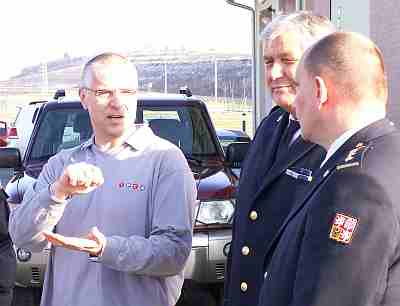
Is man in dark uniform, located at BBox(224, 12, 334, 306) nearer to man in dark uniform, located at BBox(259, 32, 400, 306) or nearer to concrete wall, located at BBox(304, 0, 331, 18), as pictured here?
man in dark uniform, located at BBox(259, 32, 400, 306)

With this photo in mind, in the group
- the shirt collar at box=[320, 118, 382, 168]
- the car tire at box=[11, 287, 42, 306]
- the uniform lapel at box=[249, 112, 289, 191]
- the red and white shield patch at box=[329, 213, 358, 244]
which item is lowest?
the car tire at box=[11, 287, 42, 306]

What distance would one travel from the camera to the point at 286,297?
184cm

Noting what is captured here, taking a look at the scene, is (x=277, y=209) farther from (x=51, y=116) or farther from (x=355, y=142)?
(x=51, y=116)

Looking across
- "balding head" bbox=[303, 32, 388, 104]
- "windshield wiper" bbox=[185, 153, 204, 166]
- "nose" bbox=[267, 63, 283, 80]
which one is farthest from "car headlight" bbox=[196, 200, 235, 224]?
"balding head" bbox=[303, 32, 388, 104]

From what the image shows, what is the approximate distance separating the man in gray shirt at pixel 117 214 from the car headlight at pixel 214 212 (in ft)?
8.44

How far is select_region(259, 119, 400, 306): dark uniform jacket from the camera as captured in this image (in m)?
1.59

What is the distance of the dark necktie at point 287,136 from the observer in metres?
2.67

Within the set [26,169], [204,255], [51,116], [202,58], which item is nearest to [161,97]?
[51,116]

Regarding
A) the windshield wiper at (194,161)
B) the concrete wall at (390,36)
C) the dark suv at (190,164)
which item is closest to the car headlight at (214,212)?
the dark suv at (190,164)

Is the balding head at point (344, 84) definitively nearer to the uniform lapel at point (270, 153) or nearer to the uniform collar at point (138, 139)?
the uniform lapel at point (270, 153)

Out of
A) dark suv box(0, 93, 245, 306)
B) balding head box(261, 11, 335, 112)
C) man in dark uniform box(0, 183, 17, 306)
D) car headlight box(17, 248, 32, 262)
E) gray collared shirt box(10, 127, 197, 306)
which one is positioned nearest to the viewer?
balding head box(261, 11, 335, 112)

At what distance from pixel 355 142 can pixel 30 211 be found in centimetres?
140

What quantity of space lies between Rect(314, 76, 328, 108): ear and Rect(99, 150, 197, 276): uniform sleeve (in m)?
1.07

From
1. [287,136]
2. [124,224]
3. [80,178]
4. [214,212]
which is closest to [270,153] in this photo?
[287,136]
